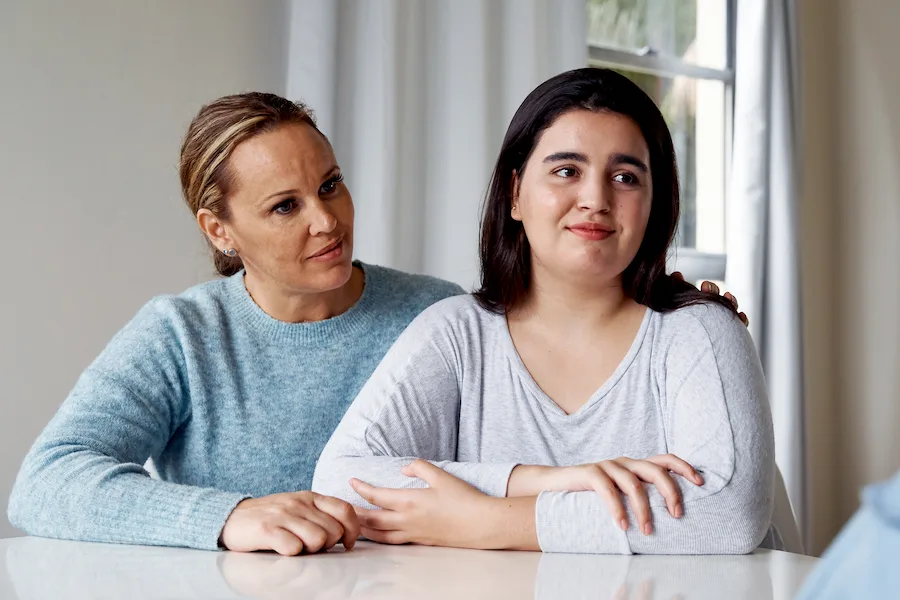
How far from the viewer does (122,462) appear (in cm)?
138

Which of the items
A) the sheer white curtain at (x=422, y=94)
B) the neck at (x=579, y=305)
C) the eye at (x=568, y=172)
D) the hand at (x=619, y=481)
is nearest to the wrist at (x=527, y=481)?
the hand at (x=619, y=481)

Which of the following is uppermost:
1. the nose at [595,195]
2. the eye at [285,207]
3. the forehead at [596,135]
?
the forehead at [596,135]

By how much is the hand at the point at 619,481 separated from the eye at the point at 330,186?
0.65m

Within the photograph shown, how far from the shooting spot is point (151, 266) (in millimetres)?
2018

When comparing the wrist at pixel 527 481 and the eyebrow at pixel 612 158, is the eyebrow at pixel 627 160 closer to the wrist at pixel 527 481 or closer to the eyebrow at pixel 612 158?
the eyebrow at pixel 612 158

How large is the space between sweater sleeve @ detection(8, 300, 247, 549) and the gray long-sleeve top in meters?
0.21

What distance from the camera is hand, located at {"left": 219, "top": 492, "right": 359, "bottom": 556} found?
1058mm

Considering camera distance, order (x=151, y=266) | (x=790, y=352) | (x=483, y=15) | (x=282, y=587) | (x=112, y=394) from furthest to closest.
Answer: (x=790, y=352) < (x=483, y=15) < (x=151, y=266) < (x=112, y=394) < (x=282, y=587)

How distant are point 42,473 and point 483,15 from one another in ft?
5.23

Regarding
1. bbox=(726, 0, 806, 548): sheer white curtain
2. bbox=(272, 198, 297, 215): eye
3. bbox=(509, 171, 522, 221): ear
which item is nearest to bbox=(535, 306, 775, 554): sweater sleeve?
bbox=(509, 171, 522, 221): ear

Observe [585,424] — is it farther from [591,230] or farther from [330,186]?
[330,186]

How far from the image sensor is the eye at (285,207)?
1539 mm

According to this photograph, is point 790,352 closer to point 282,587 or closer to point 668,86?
point 668,86

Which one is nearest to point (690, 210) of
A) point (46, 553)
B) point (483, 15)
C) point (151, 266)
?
point (483, 15)
